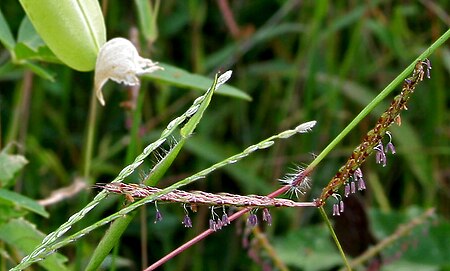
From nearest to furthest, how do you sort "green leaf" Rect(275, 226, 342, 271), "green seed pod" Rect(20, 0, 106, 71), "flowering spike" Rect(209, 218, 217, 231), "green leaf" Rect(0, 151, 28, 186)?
"flowering spike" Rect(209, 218, 217, 231) < "green seed pod" Rect(20, 0, 106, 71) < "green leaf" Rect(0, 151, 28, 186) < "green leaf" Rect(275, 226, 342, 271)

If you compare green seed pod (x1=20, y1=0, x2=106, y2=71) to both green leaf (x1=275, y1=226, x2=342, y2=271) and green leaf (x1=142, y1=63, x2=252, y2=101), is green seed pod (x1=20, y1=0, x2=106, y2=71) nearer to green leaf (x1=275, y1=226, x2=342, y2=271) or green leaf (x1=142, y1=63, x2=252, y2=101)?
green leaf (x1=142, y1=63, x2=252, y2=101)

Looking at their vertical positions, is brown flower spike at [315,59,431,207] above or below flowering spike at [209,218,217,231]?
above

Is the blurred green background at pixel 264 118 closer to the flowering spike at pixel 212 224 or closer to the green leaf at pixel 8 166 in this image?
the green leaf at pixel 8 166

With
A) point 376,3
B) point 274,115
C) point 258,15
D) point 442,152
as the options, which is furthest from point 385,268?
point 258,15

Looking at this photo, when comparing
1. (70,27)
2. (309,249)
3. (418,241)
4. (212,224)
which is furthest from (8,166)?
(418,241)

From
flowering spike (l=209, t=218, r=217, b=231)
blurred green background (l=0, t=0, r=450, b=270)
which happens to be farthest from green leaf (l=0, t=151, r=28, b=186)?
blurred green background (l=0, t=0, r=450, b=270)
